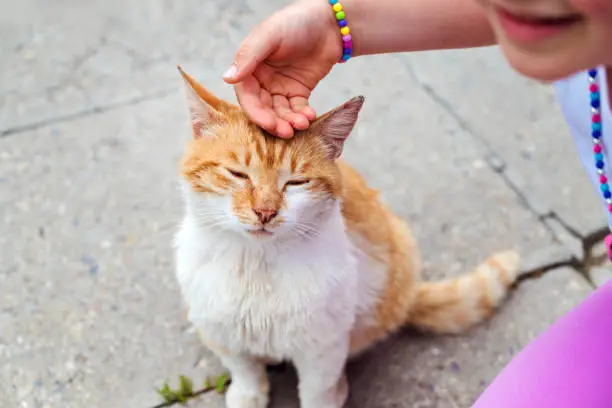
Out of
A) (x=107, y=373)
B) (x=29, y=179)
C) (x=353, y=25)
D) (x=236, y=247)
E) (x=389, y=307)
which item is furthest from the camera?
(x=29, y=179)

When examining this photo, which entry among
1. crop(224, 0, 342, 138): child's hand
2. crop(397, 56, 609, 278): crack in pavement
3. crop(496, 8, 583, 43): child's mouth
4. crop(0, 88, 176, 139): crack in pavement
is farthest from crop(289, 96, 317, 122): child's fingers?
crop(0, 88, 176, 139): crack in pavement

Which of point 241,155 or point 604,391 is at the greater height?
point 241,155

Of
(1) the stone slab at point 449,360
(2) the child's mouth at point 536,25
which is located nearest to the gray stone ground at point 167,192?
(1) the stone slab at point 449,360

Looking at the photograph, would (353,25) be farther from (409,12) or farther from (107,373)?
(107,373)

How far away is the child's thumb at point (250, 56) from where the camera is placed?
3.82 ft

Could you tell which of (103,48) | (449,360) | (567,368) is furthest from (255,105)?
(103,48)

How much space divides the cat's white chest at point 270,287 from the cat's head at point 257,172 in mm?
58

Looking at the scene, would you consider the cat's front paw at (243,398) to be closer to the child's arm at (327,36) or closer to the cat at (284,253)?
the cat at (284,253)

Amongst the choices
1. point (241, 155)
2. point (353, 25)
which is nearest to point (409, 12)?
point (353, 25)

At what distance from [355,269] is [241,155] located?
340 millimetres

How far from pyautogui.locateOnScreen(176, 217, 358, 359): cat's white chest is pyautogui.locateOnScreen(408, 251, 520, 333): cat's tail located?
1.15 ft

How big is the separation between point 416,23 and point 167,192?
97 centimetres

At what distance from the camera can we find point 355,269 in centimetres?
130

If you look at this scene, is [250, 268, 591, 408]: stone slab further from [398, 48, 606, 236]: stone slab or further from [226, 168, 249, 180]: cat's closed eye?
[226, 168, 249, 180]: cat's closed eye
